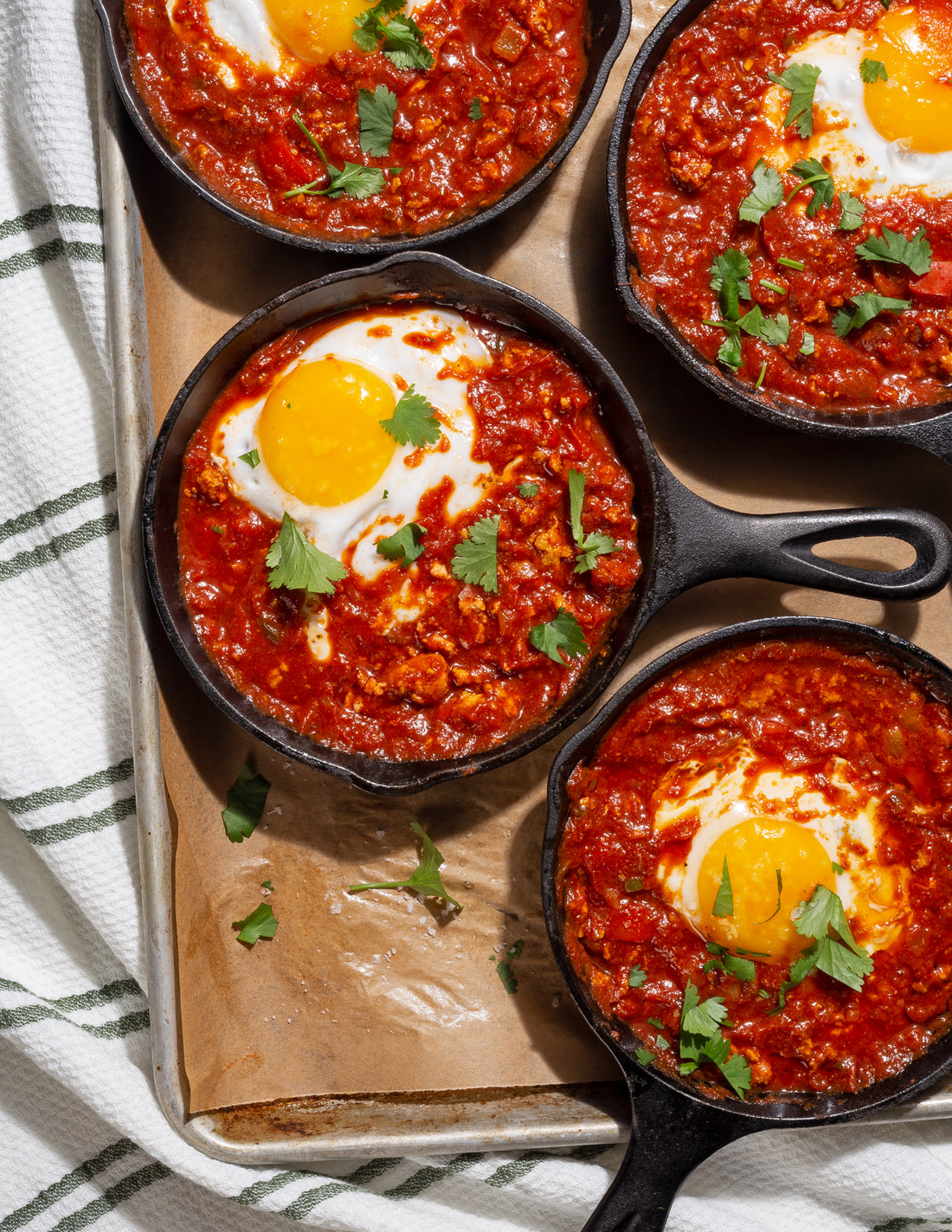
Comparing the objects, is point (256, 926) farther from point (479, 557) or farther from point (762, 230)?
point (762, 230)

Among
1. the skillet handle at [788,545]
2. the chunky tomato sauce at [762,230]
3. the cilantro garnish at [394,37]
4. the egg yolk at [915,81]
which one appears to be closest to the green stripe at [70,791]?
the skillet handle at [788,545]

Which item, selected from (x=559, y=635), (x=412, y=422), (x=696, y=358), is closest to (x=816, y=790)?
(x=559, y=635)

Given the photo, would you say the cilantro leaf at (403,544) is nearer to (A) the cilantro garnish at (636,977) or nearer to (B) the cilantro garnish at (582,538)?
(B) the cilantro garnish at (582,538)

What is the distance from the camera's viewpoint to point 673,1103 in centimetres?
374

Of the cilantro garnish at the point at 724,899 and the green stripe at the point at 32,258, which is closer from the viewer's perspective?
the cilantro garnish at the point at 724,899

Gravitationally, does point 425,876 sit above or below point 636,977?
above

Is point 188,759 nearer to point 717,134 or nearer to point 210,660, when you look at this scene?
point 210,660

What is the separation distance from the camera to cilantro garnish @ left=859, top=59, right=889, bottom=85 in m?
3.95

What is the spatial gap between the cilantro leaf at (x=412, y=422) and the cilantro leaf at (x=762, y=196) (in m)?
1.44

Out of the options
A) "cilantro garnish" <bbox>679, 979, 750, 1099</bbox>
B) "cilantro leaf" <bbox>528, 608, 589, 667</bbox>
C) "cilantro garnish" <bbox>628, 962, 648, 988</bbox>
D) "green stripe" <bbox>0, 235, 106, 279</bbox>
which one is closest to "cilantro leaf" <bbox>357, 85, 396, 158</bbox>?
"green stripe" <bbox>0, 235, 106, 279</bbox>

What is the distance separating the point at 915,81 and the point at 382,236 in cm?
213

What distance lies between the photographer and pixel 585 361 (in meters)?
3.85

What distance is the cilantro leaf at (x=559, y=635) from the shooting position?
12.3 ft

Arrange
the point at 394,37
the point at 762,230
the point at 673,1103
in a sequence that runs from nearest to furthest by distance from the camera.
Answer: the point at 673,1103, the point at 394,37, the point at 762,230
